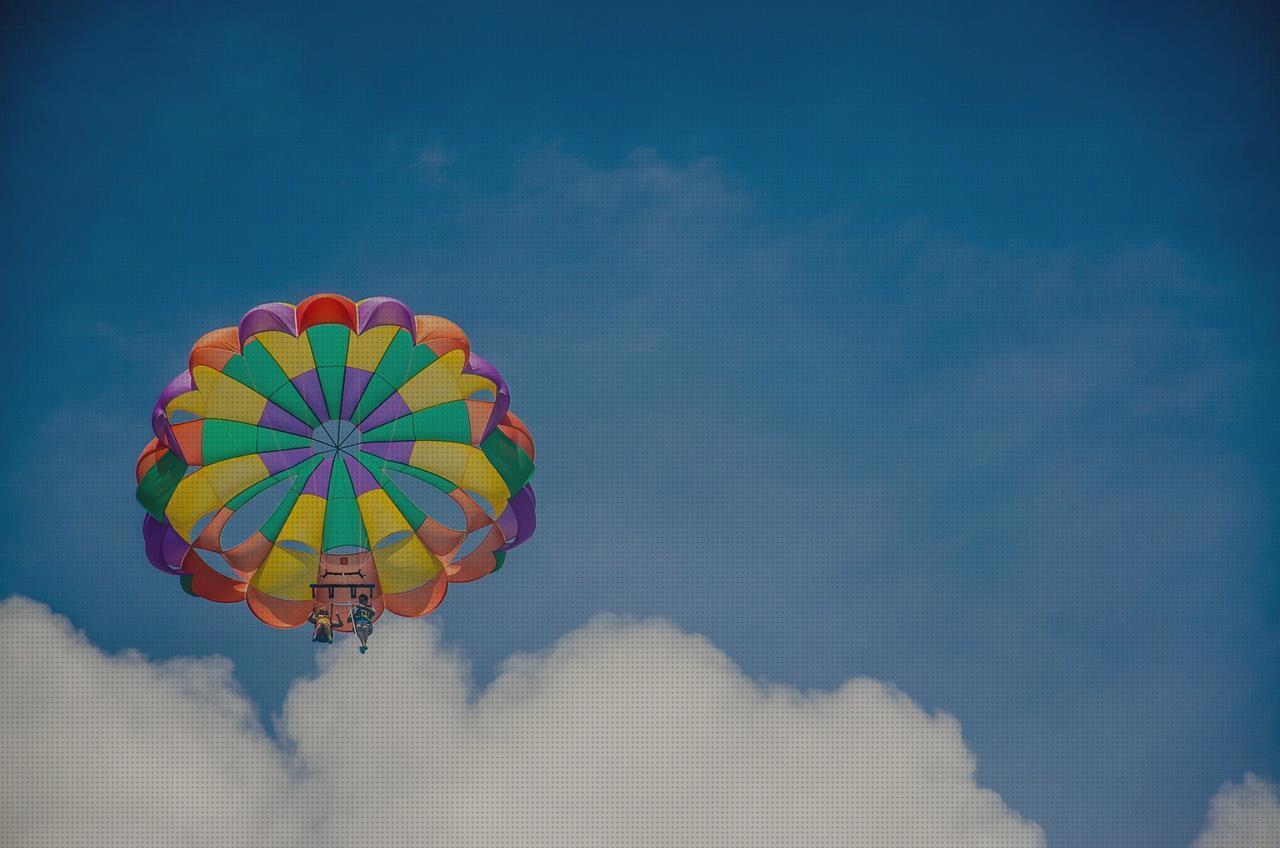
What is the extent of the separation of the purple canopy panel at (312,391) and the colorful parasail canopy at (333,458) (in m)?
0.02

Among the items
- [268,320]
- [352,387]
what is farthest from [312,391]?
[268,320]

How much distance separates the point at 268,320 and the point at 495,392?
3.52 metres

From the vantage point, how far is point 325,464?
2773 centimetres

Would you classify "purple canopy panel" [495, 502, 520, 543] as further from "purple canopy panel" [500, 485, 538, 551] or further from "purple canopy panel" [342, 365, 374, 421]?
"purple canopy panel" [342, 365, 374, 421]

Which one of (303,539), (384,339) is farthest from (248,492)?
(384,339)

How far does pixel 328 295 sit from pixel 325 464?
297 cm

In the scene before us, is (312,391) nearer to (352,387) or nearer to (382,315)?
(352,387)

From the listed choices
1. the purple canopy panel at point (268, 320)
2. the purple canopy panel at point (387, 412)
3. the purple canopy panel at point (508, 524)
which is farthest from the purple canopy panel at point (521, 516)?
the purple canopy panel at point (268, 320)

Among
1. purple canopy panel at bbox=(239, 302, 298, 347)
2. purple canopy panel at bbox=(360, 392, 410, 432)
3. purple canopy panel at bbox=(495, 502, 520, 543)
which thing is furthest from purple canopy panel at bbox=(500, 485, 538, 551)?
purple canopy panel at bbox=(239, 302, 298, 347)

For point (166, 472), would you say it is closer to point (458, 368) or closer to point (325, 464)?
point (325, 464)

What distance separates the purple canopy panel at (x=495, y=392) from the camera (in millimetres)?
26922

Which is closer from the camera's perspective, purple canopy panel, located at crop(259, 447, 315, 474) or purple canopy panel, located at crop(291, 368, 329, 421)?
purple canopy panel, located at crop(291, 368, 329, 421)

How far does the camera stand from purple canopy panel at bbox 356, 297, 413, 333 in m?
26.4

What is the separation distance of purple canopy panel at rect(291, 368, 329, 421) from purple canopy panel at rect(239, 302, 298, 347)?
2.47 ft
